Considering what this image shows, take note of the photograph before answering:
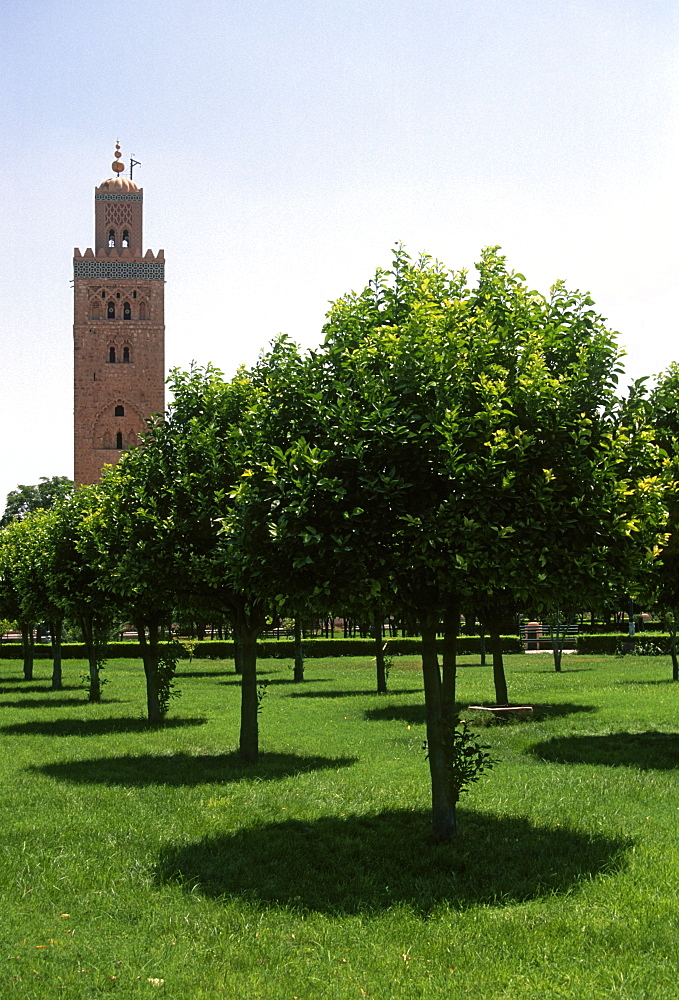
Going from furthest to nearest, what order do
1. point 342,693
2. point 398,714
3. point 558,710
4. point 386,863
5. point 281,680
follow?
point 281,680
point 342,693
point 398,714
point 558,710
point 386,863

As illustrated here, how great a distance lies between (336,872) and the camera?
373 inches

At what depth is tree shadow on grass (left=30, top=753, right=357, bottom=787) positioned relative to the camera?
48.6ft

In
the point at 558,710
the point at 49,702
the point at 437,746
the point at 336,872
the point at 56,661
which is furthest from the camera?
the point at 56,661

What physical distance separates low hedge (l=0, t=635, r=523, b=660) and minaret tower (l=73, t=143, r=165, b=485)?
1258 inches

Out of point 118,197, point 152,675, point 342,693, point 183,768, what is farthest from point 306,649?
point 118,197

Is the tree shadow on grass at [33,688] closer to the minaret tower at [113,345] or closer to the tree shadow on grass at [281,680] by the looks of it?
the tree shadow on grass at [281,680]

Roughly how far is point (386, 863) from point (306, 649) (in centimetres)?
4052

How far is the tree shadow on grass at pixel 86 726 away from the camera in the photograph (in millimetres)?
21594

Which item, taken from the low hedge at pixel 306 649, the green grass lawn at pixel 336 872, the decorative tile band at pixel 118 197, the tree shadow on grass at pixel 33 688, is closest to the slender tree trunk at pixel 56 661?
the tree shadow on grass at pixel 33 688

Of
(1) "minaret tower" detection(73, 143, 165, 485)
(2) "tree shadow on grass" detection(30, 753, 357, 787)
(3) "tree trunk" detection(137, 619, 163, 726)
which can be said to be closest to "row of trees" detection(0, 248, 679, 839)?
(2) "tree shadow on grass" detection(30, 753, 357, 787)

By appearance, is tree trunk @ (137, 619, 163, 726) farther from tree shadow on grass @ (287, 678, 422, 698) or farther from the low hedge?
the low hedge

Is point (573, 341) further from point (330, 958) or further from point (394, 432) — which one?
point (330, 958)

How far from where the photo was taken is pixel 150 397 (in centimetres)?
8562

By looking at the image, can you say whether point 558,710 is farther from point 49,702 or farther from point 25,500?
point 25,500
